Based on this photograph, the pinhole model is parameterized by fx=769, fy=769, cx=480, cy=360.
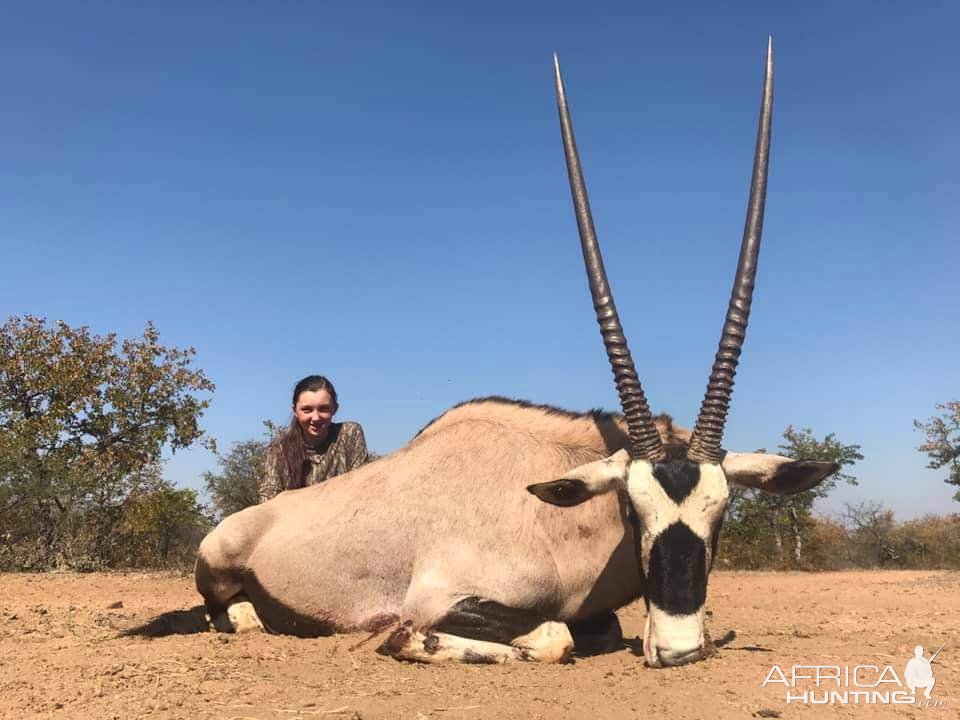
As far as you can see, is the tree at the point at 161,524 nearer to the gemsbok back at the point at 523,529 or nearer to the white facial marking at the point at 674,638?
the gemsbok back at the point at 523,529

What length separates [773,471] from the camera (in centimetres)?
414

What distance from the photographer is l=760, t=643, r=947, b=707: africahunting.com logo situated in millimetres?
3061

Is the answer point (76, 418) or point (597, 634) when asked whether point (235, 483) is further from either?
point (597, 634)

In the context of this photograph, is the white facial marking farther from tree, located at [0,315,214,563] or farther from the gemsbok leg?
tree, located at [0,315,214,563]

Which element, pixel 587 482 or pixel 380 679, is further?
pixel 587 482

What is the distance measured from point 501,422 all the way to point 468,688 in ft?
6.77

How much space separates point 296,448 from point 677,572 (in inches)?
141

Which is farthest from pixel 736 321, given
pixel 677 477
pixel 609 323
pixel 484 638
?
pixel 484 638

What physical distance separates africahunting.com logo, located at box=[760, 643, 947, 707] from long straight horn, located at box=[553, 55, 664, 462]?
3.97 ft

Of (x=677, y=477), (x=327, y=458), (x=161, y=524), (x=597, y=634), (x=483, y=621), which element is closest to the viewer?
(x=677, y=477)

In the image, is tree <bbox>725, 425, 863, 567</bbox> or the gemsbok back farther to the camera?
tree <bbox>725, 425, 863, 567</bbox>

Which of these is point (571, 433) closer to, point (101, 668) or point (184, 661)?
point (184, 661)

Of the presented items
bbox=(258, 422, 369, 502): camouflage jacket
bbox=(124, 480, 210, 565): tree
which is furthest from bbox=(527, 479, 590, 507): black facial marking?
bbox=(124, 480, 210, 565): tree

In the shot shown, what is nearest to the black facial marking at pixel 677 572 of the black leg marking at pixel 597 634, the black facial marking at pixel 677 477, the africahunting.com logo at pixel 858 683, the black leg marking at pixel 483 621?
the black facial marking at pixel 677 477
